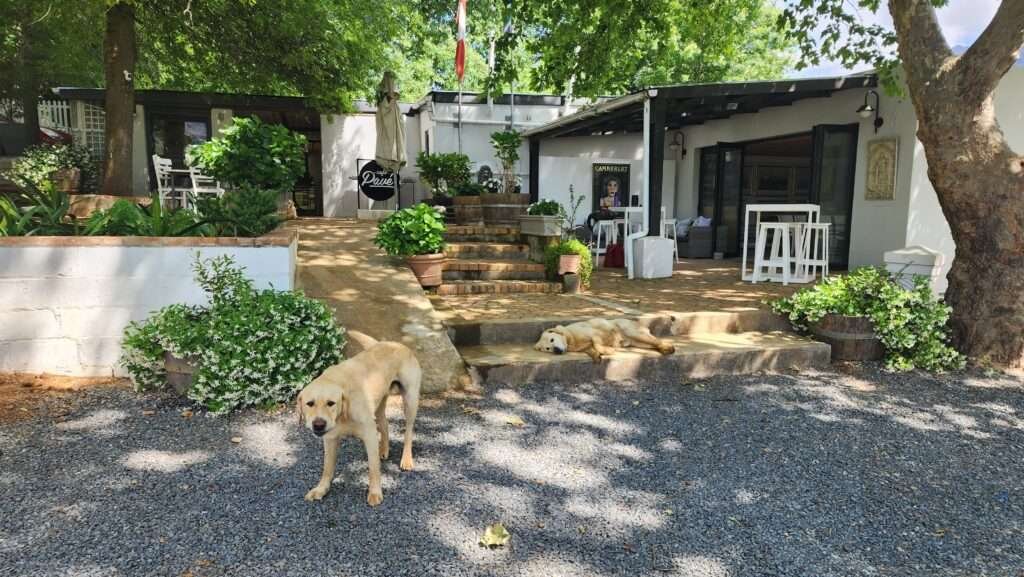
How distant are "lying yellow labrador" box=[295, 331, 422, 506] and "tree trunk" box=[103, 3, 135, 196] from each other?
23.8ft

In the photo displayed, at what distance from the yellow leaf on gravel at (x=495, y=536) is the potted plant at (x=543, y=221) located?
527 centimetres

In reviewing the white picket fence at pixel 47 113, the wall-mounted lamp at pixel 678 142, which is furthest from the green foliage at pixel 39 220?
the white picket fence at pixel 47 113

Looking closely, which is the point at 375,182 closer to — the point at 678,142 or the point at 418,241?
the point at 678,142

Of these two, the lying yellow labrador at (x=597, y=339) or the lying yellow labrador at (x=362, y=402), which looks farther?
the lying yellow labrador at (x=597, y=339)

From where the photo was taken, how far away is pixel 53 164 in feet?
33.7

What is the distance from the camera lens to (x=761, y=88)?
25.0 feet

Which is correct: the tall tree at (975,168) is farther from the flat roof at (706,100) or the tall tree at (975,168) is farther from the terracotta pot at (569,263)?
the terracotta pot at (569,263)

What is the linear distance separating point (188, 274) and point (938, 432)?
4.75 m

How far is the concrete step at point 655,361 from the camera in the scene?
4.29 metres

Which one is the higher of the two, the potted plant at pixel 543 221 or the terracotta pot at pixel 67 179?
the terracotta pot at pixel 67 179

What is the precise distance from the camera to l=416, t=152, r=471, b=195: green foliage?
9.84m

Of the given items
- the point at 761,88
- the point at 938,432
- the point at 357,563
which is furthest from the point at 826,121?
the point at 357,563

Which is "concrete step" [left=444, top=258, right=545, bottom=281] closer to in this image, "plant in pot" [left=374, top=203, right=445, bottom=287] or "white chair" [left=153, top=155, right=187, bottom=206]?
"plant in pot" [left=374, top=203, right=445, bottom=287]

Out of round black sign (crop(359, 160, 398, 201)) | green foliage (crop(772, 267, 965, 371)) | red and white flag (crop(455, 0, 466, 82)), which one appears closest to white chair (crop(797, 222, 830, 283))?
green foliage (crop(772, 267, 965, 371))
